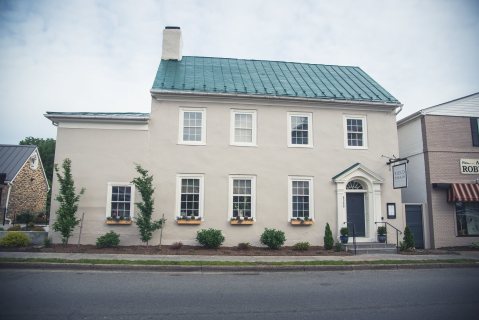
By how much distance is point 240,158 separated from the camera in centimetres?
1477

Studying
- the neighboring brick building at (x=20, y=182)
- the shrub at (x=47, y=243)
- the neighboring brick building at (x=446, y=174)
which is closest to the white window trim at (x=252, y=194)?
the shrub at (x=47, y=243)

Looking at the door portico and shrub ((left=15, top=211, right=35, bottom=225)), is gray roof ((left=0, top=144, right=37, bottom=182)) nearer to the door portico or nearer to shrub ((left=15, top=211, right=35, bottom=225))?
shrub ((left=15, top=211, right=35, bottom=225))

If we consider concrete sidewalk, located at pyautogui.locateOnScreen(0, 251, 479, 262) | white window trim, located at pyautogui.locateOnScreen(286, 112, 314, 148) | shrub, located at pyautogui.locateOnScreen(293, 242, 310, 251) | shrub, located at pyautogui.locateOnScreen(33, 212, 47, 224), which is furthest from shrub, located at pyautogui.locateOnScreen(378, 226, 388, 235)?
shrub, located at pyautogui.locateOnScreen(33, 212, 47, 224)

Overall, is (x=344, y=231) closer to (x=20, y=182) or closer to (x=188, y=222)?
(x=188, y=222)

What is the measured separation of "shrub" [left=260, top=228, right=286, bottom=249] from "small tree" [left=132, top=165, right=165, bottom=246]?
4.70 m

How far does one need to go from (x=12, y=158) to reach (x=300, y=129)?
24325 mm

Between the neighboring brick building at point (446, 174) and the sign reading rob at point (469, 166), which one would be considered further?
the sign reading rob at point (469, 166)

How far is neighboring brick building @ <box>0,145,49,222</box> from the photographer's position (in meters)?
23.1

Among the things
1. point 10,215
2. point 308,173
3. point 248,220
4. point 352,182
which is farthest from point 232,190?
point 10,215

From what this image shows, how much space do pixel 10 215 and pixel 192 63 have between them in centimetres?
1889

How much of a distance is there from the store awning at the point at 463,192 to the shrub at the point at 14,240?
769 inches

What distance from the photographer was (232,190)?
14555 mm

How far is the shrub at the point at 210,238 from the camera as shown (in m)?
13.3

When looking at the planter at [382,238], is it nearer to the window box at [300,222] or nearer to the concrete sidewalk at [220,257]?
the concrete sidewalk at [220,257]
